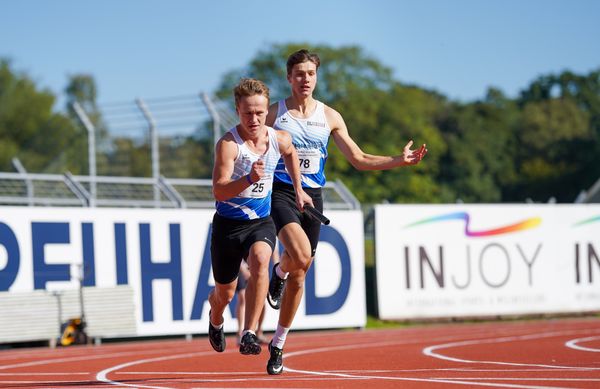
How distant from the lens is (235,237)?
1090cm

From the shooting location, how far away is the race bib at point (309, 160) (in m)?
11.5

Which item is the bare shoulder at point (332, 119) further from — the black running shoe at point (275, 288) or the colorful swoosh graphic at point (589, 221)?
the colorful swoosh graphic at point (589, 221)

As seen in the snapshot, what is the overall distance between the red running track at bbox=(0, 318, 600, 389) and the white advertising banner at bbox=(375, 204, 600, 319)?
427cm

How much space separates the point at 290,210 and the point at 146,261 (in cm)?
1054

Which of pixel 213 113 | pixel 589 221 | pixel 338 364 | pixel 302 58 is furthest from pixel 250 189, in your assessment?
pixel 589 221

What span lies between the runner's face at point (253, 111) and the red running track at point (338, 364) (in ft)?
7.15

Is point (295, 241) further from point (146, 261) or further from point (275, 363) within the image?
point (146, 261)

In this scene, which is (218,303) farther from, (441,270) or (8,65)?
(8,65)

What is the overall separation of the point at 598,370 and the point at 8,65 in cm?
6805

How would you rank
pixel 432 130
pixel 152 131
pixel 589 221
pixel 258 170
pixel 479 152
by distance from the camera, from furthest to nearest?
pixel 479 152 → pixel 432 130 → pixel 589 221 → pixel 152 131 → pixel 258 170

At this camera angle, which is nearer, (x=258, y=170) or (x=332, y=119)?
(x=258, y=170)

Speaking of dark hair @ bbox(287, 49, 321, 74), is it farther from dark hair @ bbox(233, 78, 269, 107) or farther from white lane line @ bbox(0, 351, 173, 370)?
white lane line @ bbox(0, 351, 173, 370)

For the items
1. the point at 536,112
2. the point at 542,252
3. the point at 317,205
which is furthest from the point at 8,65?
the point at 317,205

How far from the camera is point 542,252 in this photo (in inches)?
1046
